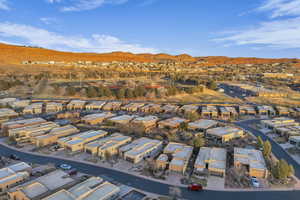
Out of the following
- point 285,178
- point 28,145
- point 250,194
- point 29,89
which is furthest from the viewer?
point 29,89

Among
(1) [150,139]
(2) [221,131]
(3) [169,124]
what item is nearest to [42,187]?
(1) [150,139]

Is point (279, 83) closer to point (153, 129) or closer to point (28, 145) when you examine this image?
point (153, 129)

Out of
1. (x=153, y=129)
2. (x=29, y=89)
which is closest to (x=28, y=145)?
(x=153, y=129)

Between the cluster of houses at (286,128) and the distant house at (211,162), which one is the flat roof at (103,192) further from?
the cluster of houses at (286,128)

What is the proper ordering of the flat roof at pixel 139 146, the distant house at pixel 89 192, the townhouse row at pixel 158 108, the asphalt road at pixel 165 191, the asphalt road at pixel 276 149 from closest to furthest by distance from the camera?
the distant house at pixel 89 192 → the asphalt road at pixel 165 191 → the asphalt road at pixel 276 149 → the flat roof at pixel 139 146 → the townhouse row at pixel 158 108

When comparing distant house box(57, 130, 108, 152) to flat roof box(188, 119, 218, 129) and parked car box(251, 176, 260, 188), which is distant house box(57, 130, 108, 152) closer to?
flat roof box(188, 119, 218, 129)

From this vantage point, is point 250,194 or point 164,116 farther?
point 164,116

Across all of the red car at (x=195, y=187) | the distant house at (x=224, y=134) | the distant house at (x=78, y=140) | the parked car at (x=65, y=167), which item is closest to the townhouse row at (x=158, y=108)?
the distant house at (x=224, y=134)
